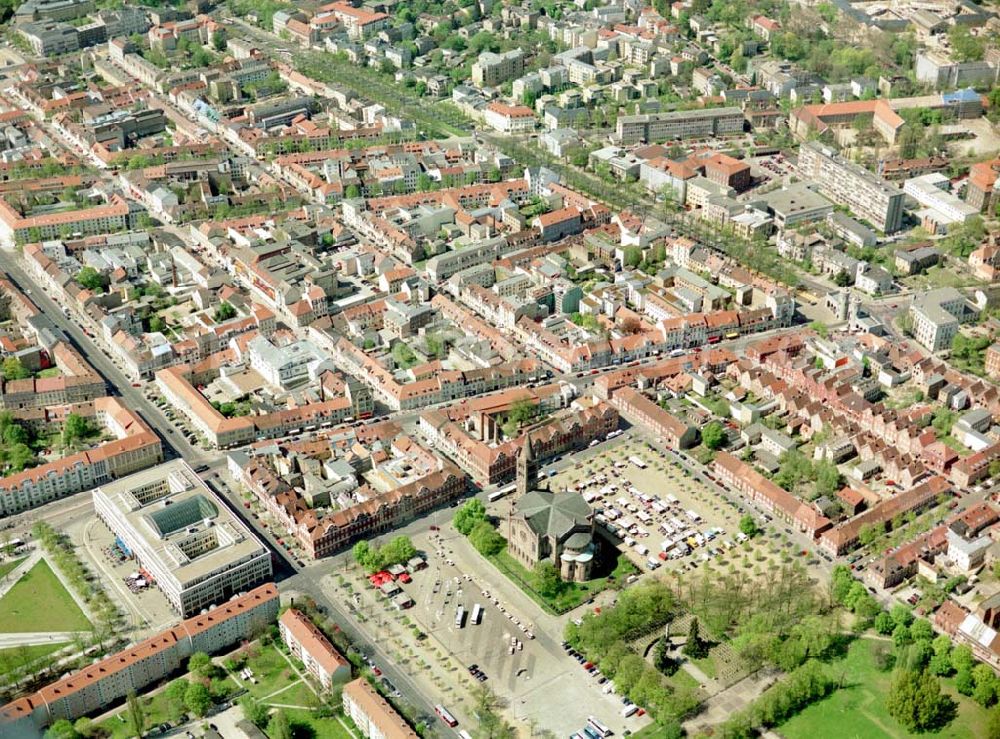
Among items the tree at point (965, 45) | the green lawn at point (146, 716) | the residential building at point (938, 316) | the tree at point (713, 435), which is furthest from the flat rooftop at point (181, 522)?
the tree at point (965, 45)

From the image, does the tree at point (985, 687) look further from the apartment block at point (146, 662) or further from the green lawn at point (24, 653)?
the green lawn at point (24, 653)

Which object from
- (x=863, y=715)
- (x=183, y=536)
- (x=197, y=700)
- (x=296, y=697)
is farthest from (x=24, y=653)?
(x=863, y=715)

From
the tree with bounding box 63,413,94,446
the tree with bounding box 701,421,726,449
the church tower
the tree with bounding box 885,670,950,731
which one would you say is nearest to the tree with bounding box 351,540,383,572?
the church tower

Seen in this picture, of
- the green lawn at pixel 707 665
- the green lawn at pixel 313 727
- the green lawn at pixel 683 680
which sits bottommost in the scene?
the green lawn at pixel 707 665

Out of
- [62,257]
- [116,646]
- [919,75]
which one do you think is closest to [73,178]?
[62,257]

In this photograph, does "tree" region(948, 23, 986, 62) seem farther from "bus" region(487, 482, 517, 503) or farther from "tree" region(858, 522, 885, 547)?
"bus" region(487, 482, 517, 503)

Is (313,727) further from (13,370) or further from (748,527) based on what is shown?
(13,370)
